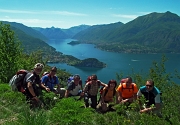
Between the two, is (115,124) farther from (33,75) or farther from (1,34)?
(1,34)

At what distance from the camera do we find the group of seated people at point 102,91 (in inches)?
243

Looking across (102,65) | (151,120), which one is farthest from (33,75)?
(102,65)

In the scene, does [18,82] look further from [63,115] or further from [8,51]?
[8,51]

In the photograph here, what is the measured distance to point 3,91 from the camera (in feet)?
20.8

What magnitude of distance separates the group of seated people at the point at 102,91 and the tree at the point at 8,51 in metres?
4.74

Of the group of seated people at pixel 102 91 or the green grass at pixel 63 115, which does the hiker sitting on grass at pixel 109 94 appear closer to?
the group of seated people at pixel 102 91

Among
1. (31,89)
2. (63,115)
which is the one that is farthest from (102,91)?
(63,115)

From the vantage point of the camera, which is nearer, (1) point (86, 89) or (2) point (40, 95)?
(2) point (40, 95)

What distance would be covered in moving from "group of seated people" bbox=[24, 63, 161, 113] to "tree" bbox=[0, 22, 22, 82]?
4740 mm

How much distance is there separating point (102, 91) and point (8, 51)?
703 cm

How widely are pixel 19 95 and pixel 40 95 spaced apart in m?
0.69

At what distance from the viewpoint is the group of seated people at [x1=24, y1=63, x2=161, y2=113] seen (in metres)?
6.16

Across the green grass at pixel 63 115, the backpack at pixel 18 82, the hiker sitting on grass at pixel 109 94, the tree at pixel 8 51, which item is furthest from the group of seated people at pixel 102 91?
the tree at pixel 8 51

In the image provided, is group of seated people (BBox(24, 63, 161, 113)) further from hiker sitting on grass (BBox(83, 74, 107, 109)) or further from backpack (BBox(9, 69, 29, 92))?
backpack (BBox(9, 69, 29, 92))
